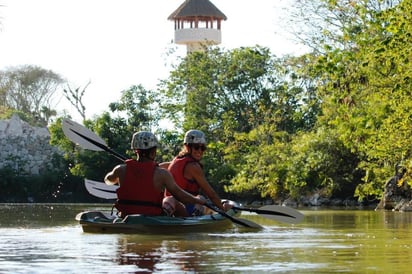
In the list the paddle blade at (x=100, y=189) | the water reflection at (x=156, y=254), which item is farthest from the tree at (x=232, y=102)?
the water reflection at (x=156, y=254)

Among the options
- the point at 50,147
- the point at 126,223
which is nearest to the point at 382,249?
the point at 126,223

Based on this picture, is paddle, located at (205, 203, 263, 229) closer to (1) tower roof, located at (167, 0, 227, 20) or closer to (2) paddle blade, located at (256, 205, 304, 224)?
(2) paddle blade, located at (256, 205, 304, 224)

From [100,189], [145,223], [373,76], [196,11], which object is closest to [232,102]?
[196,11]

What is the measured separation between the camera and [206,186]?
1538cm

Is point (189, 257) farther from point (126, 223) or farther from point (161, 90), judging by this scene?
point (161, 90)

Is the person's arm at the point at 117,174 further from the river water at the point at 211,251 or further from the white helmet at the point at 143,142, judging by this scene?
the river water at the point at 211,251

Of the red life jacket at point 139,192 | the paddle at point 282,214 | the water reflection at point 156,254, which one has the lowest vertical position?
the water reflection at point 156,254

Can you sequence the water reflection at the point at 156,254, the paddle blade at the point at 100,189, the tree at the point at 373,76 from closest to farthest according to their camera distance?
1. the water reflection at the point at 156,254
2. the paddle blade at the point at 100,189
3. the tree at the point at 373,76

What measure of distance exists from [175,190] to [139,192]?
45cm

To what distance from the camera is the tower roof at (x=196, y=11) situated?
60.3 m

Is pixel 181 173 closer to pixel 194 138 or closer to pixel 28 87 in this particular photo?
pixel 194 138

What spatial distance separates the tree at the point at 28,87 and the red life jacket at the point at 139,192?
56617mm

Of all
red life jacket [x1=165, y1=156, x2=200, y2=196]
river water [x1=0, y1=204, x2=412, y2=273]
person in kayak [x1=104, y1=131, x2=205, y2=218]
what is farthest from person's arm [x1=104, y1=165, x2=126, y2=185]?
red life jacket [x1=165, y1=156, x2=200, y2=196]

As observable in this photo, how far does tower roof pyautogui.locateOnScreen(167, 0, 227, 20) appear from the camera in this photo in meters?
60.3
